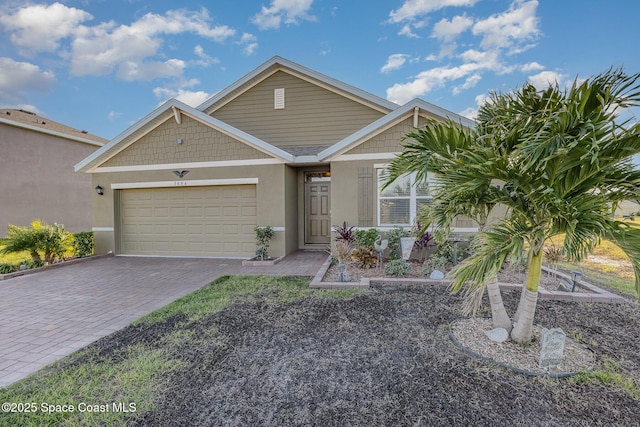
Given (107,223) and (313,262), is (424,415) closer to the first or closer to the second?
(313,262)

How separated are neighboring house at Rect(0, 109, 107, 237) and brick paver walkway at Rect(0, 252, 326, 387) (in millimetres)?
6132

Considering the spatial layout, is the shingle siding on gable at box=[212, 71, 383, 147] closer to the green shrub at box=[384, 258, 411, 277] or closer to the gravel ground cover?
the green shrub at box=[384, 258, 411, 277]

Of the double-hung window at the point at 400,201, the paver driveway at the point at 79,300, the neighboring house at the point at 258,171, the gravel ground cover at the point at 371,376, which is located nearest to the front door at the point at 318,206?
the neighboring house at the point at 258,171

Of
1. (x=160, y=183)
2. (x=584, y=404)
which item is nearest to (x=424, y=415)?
(x=584, y=404)

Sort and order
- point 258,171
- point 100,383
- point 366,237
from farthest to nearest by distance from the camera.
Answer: point 258,171, point 366,237, point 100,383

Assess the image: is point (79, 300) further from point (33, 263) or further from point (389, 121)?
point (389, 121)

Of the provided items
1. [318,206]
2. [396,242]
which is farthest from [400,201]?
[318,206]

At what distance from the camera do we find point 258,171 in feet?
28.5

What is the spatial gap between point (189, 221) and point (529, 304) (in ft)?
29.7

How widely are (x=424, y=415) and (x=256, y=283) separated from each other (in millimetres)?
4305

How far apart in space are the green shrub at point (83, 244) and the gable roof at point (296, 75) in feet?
19.4

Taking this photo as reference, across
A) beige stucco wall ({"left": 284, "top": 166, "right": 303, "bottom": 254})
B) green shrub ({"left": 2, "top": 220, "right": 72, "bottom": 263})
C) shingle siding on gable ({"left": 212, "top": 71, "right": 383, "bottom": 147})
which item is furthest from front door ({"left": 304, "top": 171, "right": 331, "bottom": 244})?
green shrub ({"left": 2, "top": 220, "right": 72, "bottom": 263})

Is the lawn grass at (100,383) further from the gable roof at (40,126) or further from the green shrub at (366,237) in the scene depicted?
the gable roof at (40,126)

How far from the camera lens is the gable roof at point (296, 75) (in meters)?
10.1
